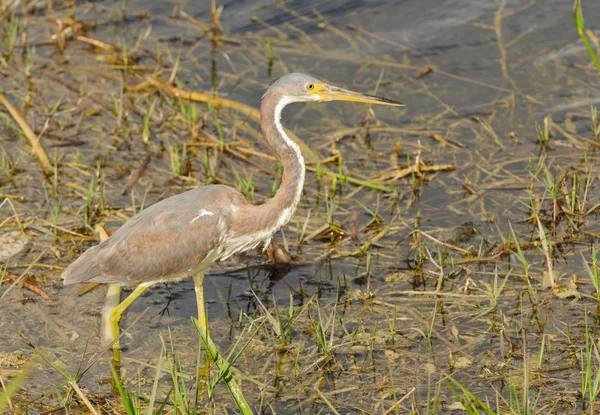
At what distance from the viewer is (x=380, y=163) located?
7730mm

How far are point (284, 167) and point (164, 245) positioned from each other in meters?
0.88

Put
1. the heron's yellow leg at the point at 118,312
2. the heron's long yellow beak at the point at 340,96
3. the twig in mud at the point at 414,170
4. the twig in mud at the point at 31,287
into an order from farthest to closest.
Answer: the twig in mud at the point at 414,170 < the twig in mud at the point at 31,287 < the heron's long yellow beak at the point at 340,96 < the heron's yellow leg at the point at 118,312

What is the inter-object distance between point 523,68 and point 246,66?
2883 mm

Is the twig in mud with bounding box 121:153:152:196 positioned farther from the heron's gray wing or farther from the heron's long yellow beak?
the heron's long yellow beak

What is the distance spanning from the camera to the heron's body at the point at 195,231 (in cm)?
545

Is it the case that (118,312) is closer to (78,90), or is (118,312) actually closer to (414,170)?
(414,170)

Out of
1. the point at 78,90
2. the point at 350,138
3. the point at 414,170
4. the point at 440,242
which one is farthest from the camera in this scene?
the point at 78,90

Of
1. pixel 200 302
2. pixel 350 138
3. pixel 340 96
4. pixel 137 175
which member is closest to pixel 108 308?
pixel 200 302

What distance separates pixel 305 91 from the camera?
5.73 metres

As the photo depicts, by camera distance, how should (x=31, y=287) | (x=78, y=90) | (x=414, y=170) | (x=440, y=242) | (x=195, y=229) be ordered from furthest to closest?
(x=78, y=90)
(x=414, y=170)
(x=440, y=242)
(x=31, y=287)
(x=195, y=229)

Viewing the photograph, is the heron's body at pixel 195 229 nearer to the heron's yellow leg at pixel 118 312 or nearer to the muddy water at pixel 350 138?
the heron's yellow leg at pixel 118 312

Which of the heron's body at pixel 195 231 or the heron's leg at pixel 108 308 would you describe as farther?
the heron's leg at pixel 108 308

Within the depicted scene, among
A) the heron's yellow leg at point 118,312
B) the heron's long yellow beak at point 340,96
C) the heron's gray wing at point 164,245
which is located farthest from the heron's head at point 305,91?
the heron's yellow leg at point 118,312

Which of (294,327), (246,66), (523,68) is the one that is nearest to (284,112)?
(246,66)
